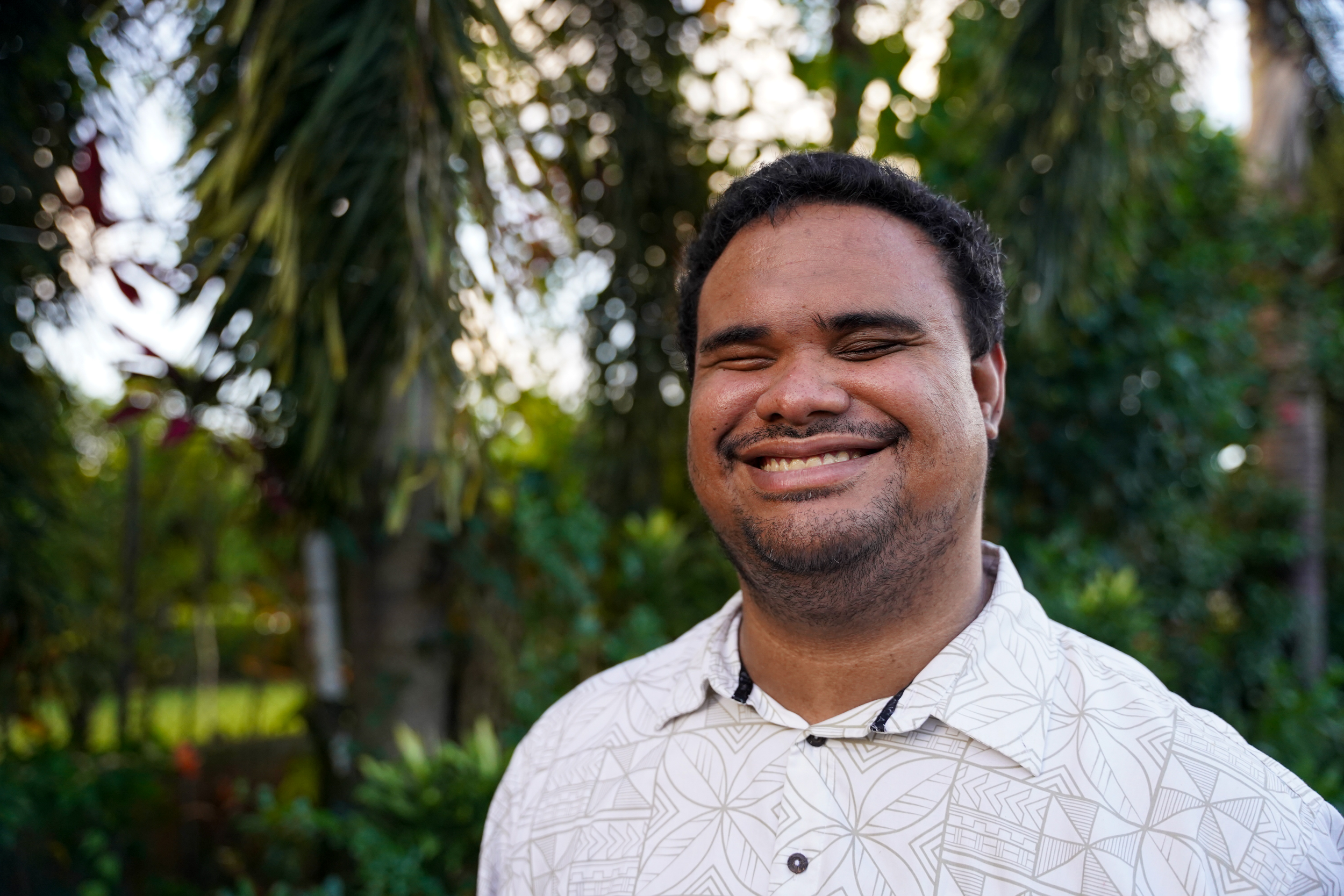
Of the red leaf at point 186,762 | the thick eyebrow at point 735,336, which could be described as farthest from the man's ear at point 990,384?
the red leaf at point 186,762

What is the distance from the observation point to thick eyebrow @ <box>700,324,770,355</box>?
133cm

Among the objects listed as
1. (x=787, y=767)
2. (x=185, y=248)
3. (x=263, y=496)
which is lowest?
(x=787, y=767)

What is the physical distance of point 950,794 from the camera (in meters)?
1.17

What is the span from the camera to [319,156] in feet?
6.34

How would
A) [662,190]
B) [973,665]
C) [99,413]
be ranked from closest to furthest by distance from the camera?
[973,665]
[662,190]
[99,413]

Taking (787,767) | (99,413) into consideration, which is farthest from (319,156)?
(99,413)

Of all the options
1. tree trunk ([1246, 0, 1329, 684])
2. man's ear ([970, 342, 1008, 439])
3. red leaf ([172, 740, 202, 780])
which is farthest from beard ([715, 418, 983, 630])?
tree trunk ([1246, 0, 1329, 684])

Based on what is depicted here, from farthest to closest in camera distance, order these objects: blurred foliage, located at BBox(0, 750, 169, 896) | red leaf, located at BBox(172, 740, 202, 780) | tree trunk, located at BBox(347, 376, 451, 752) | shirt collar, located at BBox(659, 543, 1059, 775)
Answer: red leaf, located at BBox(172, 740, 202, 780)
blurred foliage, located at BBox(0, 750, 169, 896)
tree trunk, located at BBox(347, 376, 451, 752)
shirt collar, located at BBox(659, 543, 1059, 775)

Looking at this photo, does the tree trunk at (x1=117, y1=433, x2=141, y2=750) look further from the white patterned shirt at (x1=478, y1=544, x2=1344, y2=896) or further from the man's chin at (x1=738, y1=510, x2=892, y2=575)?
the man's chin at (x1=738, y1=510, x2=892, y2=575)

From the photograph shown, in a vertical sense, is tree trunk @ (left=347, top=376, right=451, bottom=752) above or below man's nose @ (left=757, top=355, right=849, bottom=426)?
below

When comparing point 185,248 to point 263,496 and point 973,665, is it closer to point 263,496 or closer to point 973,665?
point 263,496

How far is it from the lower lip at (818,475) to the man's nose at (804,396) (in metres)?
0.07

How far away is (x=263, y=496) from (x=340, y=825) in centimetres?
97

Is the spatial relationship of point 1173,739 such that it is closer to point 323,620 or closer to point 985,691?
point 985,691
